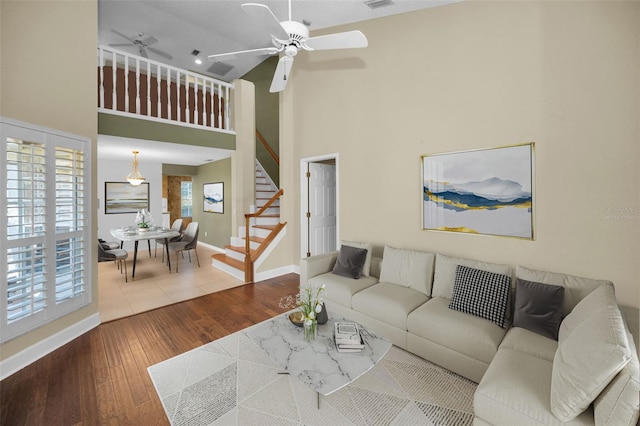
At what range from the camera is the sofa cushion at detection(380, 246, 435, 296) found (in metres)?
3.03

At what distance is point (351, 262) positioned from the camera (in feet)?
11.7

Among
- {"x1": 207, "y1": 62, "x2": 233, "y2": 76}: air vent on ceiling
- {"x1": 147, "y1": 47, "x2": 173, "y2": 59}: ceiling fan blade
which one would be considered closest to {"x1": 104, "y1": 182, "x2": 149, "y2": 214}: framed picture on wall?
{"x1": 147, "y1": 47, "x2": 173, "y2": 59}: ceiling fan blade

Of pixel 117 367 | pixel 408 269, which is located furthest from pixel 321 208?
pixel 117 367

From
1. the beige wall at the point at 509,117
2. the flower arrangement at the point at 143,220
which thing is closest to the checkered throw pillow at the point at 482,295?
the beige wall at the point at 509,117

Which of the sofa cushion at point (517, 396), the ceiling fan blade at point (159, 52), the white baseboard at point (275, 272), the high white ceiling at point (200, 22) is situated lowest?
the white baseboard at point (275, 272)

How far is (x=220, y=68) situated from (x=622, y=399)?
8175 millimetres

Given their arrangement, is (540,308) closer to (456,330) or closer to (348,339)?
(456,330)

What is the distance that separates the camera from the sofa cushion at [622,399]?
1.17 m

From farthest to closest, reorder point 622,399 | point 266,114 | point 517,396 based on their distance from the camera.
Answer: point 266,114 < point 517,396 < point 622,399

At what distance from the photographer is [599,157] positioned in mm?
2324

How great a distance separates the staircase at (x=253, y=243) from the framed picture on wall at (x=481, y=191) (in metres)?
2.83

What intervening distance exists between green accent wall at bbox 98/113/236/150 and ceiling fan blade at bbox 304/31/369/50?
134 inches

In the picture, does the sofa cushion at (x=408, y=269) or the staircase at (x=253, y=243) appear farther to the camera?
the staircase at (x=253, y=243)

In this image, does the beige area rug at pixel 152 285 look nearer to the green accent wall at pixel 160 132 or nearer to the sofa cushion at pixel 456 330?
the green accent wall at pixel 160 132
